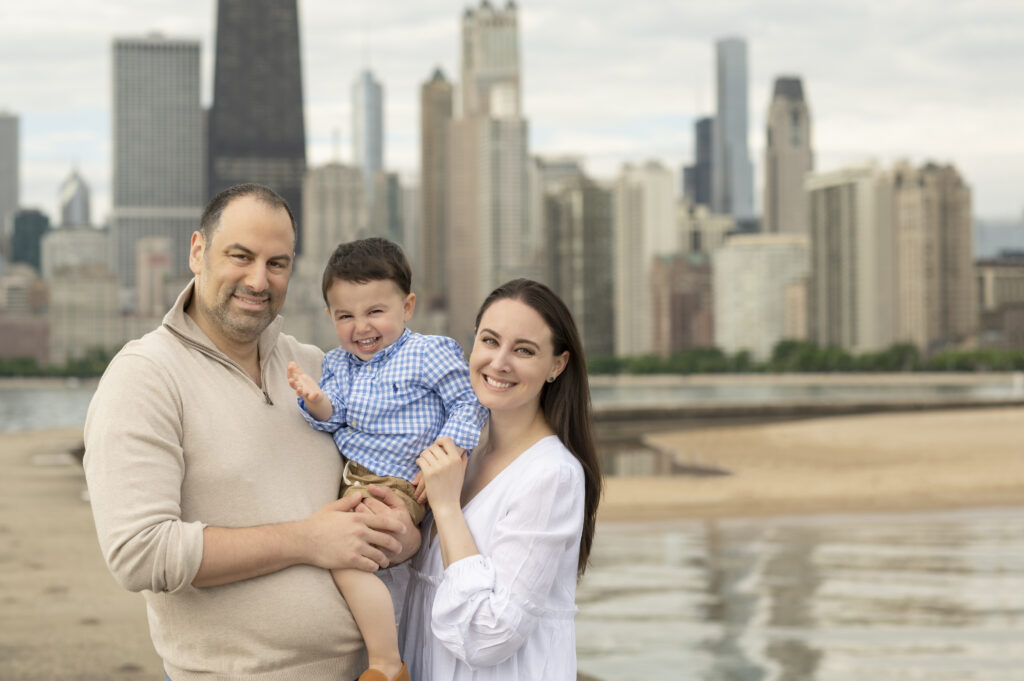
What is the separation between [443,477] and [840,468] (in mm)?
22480

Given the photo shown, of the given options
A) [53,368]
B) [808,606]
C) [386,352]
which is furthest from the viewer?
[53,368]

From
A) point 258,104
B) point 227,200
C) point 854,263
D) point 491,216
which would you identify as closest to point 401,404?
point 227,200

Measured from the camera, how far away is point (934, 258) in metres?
152

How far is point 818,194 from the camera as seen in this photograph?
163125 mm

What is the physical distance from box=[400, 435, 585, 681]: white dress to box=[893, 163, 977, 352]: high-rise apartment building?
496ft

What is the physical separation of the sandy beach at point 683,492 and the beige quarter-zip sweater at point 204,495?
3.38 meters

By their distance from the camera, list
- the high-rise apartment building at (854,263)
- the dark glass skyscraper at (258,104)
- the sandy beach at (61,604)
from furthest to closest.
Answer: the dark glass skyscraper at (258,104)
the high-rise apartment building at (854,263)
the sandy beach at (61,604)

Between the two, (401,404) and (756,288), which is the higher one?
(756,288)

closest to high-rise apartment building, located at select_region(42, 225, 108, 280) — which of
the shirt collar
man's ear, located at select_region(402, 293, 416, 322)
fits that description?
man's ear, located at select_region(402, 293, 416, 322)

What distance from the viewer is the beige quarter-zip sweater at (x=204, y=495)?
8.18 ft

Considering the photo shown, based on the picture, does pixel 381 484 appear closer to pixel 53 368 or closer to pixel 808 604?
pixel 808 604

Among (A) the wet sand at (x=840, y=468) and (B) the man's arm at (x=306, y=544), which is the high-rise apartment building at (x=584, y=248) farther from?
(B) the man's arm at (x=306, y=544)

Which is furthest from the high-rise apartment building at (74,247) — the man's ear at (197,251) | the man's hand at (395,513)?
the man's hand at (395,513)

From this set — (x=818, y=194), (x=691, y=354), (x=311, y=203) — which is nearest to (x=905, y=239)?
(x=818, y=194)
